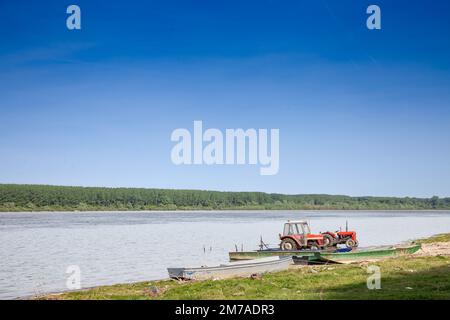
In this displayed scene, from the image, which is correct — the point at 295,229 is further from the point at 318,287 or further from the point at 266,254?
the point at 318,287

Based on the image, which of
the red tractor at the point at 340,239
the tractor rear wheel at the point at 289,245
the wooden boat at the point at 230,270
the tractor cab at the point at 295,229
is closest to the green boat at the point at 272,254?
the tractor rear wheel at the point at 289,245

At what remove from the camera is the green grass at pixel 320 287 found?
16.0m

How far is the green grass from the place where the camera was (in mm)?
16000

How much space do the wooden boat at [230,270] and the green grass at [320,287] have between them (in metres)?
0.69

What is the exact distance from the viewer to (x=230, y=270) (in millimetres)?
24781

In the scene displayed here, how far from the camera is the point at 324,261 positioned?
28703mm

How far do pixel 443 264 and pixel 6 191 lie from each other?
172m

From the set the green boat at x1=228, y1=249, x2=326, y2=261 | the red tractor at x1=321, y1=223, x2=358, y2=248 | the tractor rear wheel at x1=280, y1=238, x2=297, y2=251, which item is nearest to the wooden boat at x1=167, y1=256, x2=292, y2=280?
the green boat at x1=228, y1=249, x2=326, y2=261

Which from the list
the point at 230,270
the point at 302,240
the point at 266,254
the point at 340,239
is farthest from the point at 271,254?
the point at 230,270

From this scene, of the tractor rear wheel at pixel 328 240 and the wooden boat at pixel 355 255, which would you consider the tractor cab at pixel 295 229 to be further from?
the wooden boat at pixel 355 255

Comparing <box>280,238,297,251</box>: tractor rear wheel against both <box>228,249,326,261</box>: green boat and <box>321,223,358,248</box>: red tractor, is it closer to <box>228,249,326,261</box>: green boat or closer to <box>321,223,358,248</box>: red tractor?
<box>228,249,326,261</box>: green boat

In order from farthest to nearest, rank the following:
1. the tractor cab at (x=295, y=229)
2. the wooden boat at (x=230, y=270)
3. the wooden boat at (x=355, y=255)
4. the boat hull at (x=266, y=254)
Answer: the tractor cab at (x=295, y=229) → the boat hull at (x=266, y=254) → the wooden boat at (x=355, y=255) → the wooden boat at (x=230, y=270)
